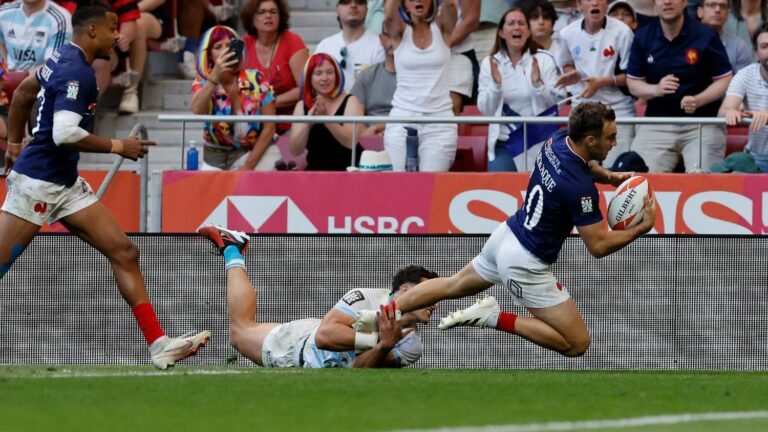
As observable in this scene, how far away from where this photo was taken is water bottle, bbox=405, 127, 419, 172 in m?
13.4

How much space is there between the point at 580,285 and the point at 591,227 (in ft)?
8.29

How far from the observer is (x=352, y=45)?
15.3m

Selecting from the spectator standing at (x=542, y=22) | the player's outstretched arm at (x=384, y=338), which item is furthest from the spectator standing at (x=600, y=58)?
the player's outstretched arm at (x=384, y=338)

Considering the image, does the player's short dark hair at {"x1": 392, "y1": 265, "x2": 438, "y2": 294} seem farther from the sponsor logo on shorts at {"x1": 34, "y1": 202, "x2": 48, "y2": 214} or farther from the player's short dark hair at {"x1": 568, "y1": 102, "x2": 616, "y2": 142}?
the sponsor logo on shorts at {"x1": 34, "y1": 202, "x2": 48, "y2": 214}

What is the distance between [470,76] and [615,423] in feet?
25.5

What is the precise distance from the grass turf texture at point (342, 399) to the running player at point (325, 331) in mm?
655

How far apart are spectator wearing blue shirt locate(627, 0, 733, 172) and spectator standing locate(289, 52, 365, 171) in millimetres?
2517

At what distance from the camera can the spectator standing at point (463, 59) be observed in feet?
47.3

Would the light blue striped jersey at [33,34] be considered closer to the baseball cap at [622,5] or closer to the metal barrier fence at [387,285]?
the metal barrier fence at [387,285]

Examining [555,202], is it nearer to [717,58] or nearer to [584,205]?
[584,205]

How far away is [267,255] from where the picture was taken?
12242 mm

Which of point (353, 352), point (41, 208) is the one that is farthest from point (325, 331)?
point (41, 208)

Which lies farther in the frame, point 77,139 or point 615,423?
point 77,139

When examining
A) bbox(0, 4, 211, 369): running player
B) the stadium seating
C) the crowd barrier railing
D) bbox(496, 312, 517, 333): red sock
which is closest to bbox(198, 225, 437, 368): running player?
bbox(496, 312, 517, 333): red sock
